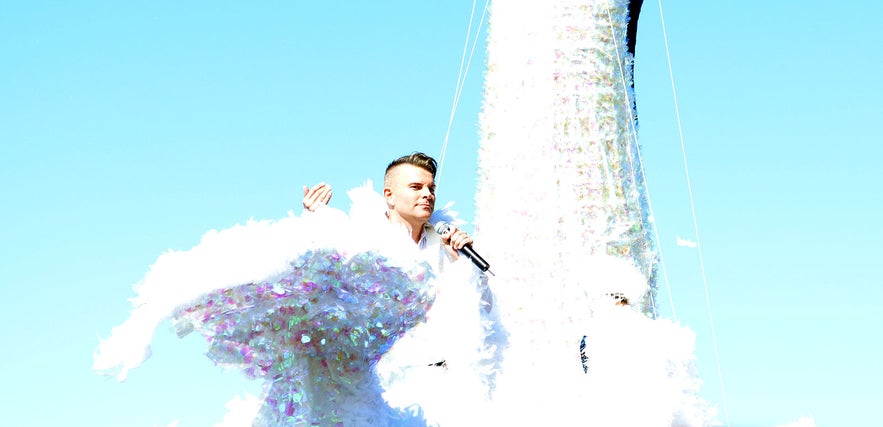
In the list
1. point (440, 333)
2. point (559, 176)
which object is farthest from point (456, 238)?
point (559, 176)

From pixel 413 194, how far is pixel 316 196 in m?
0.47

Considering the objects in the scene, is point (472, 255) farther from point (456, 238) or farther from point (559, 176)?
point (559, 176)

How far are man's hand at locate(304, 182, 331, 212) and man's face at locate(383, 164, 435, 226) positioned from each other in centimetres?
41

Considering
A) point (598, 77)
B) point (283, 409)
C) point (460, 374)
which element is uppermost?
point (598, 77)

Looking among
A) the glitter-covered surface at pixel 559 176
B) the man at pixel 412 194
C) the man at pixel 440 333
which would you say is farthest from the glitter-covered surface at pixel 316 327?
the glitter-covered surface at pixel 559 176

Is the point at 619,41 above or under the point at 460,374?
above

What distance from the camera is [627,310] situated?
11.8 ft

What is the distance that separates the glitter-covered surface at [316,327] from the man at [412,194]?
0.48 m

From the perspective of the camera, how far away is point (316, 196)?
2.64 m

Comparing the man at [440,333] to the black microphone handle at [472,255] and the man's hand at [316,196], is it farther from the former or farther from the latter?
the man's hand at [316,196]

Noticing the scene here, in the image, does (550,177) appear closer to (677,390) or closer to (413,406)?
(677,390)

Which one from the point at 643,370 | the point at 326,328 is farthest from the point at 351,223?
the point at 643,370

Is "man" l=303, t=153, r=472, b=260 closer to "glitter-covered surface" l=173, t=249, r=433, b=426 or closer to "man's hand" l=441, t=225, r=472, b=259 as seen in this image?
"man's hand" l=441, t=225, r=472, b=259

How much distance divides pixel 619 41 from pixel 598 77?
212mm
